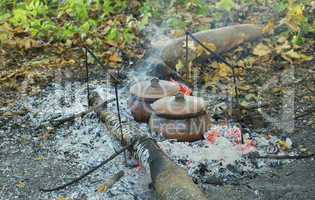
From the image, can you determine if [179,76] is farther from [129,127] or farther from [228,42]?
[129,127]

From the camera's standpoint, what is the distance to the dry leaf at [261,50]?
774 cm

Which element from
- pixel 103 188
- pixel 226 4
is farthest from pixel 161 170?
pixel 226 4

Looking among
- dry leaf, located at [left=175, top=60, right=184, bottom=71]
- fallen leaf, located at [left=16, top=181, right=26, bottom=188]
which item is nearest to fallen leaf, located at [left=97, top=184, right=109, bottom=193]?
fallen leaf, located at [left=16, top=181, right=26, bottom=188]

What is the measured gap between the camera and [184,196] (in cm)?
382

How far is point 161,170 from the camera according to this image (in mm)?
4270

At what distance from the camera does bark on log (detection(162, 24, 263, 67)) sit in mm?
7273

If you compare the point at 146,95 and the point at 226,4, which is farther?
the point at 226,4

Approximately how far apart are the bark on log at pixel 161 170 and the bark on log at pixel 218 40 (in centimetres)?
216

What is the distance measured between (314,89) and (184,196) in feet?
11.6

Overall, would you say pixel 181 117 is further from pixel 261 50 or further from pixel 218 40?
pixel 261 50

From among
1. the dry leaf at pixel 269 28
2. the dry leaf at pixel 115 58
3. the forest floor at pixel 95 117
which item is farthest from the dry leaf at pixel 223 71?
the dry leaf at pixel 115 58

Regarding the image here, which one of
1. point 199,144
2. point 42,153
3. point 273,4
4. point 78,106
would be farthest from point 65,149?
point 273,4

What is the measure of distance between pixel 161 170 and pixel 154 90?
1.49 metres

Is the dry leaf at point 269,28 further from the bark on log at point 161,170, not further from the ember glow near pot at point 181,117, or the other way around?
the bark on log at point 161,170
